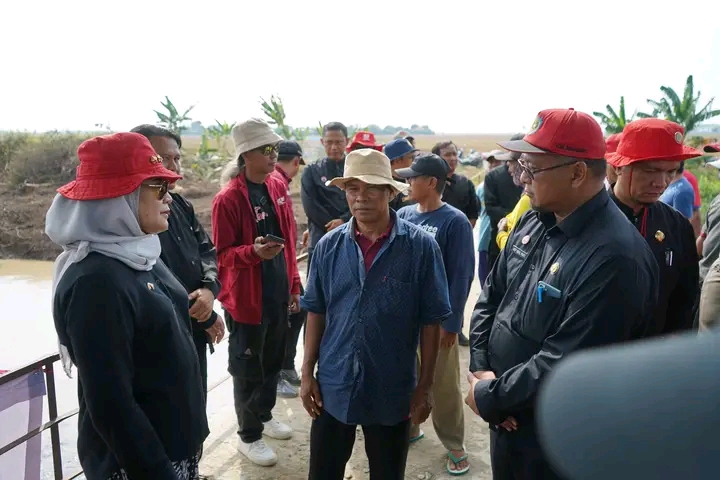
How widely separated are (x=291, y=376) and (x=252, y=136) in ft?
7.22

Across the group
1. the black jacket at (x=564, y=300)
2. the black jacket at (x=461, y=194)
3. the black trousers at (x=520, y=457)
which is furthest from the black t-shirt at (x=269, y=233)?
the black jacket at (x=461, y=194)

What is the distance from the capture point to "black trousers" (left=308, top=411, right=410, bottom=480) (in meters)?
2.59

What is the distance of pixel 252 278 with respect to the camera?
3586 mm

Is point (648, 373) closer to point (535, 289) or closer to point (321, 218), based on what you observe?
point (535, 289)

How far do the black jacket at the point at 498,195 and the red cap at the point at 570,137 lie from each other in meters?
3.69

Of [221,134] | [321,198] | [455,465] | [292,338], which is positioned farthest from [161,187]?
[221,134]

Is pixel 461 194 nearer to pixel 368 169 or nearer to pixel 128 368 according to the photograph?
Answer: pixel 368 169

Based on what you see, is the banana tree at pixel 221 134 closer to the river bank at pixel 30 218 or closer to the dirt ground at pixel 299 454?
the river bank at pixel 30 218

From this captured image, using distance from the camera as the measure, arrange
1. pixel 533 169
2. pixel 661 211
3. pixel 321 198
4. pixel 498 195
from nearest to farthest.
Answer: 1. pixel 533 169
2. pixel 661 211
3. pixel 321 198
4. pixel 498 195

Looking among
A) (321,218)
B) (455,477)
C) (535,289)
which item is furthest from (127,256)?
(321,218)

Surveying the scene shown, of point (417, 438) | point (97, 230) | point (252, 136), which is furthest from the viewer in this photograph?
point (417, 438)

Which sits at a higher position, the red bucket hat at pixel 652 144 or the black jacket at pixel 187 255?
the red bucket hat at pixel 652 144

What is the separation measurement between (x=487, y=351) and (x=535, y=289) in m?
0.45

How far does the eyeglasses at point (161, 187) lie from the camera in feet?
6.71
